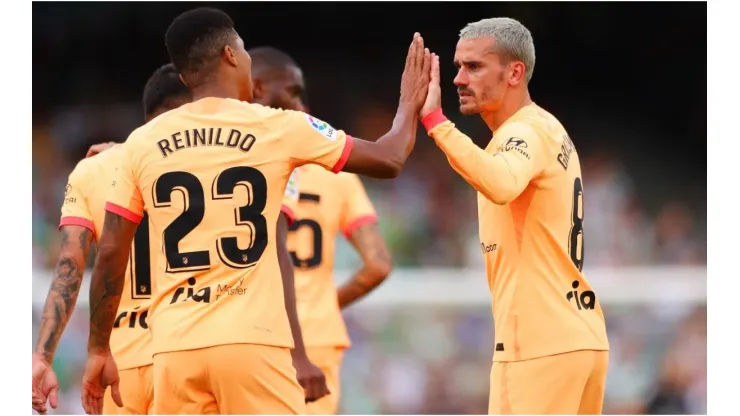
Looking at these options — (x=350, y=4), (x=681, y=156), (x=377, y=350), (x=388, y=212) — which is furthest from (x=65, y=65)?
(x=681, y=156)

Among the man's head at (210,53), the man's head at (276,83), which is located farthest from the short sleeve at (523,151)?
the man's head at (276,83)

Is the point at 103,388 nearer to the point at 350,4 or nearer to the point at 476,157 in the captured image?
the point at 476,157

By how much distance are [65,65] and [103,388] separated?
13587 mm

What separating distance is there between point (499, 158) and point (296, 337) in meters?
1.52

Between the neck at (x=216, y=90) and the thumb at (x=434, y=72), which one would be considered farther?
the thumb at (x=434, y=72)

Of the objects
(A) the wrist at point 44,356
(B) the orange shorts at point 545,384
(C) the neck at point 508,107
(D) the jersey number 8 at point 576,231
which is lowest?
(B) the orange shorts at point 545,384

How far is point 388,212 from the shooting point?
1605cm

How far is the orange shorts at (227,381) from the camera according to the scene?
514 cm

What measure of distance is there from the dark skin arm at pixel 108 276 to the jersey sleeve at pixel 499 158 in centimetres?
159

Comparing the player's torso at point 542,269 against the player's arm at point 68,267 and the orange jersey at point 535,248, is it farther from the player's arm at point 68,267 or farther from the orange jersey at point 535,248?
the player's arm at point 68,267

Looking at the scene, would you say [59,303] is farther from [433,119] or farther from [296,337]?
[433,119]

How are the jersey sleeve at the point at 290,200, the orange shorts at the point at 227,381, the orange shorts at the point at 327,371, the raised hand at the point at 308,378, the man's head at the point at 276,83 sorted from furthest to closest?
the orange shorts at the point at 327,371 → the man's head at the point at 276,83 → the jersey sleeve at the point at 290,200 → the raised hand at the point at 308,378 → the orange shorts at the point at 227,381

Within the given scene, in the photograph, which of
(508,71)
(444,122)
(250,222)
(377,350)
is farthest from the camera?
(377,350)

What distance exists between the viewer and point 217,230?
5230 millimetres
